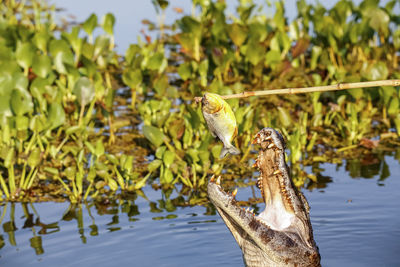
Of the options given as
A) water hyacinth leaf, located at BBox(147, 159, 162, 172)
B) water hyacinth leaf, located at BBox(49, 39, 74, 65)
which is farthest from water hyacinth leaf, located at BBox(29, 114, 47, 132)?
water hyacinth leaf, located at BBox(49, 39, 74, 65)

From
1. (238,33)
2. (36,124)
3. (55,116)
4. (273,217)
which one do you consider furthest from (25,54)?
(273,217)

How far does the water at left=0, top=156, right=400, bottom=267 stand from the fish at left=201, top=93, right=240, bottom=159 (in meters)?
1.64

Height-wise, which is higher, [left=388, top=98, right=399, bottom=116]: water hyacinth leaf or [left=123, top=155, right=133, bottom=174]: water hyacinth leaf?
[left=388, top=98, right=399, bottom=116]: water hyacinth leaf

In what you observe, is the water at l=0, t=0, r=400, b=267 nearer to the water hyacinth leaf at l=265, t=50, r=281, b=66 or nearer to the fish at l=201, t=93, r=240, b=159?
the fish at l=201, t=93, r=240, b=159

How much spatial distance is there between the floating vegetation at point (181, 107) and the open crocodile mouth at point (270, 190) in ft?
7.63

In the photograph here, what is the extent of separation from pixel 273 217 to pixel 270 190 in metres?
0.16

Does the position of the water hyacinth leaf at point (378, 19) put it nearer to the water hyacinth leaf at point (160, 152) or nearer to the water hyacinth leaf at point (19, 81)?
the water hyacinth leaf at point (160, 152)

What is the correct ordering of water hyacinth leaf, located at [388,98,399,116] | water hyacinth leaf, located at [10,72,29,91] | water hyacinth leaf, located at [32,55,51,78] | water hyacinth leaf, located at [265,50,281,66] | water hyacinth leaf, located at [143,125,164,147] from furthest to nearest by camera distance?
water hyacinth leaf, located at [265,50,281,66]
water hyacinth leaf, located at [32,55,51,78]
water hyacinth leaf, located at [388,98,399,116]
water hyacinth leaf, located at [10,72,29,91]
water hyacinth leaf, located at [143,125,164,147]

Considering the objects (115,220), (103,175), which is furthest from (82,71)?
(115,220)

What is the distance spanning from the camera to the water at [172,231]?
511cm

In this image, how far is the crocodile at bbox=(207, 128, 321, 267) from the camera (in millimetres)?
3674

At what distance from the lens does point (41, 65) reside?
7953 millimetres

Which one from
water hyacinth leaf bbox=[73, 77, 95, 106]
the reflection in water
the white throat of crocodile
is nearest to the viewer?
the white throat of crocodile

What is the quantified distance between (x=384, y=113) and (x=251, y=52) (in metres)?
2.10
